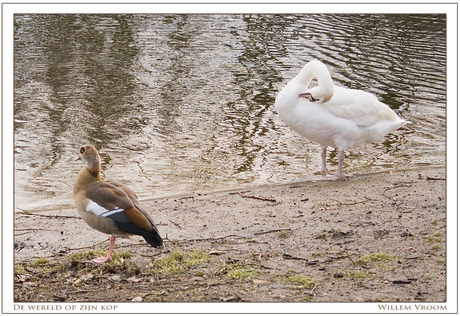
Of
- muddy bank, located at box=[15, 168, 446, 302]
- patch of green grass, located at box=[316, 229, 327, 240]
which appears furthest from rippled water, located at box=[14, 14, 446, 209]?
patch of green grass, located at box=[316, 229, 327, 240]

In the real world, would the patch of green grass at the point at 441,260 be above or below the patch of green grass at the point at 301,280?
above

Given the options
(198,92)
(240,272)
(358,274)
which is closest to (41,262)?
(240,272)

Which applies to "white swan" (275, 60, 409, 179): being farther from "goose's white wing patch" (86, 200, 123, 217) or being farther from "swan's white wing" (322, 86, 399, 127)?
"goose's white wing patch" (86, 200, 123, 217)

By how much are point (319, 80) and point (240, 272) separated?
3806mm

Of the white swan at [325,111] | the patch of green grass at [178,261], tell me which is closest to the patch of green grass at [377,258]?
the patch of green grass at [178,261]

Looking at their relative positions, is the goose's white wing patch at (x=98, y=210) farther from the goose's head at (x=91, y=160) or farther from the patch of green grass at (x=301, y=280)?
the patch of green grass at (x=301, y=280)

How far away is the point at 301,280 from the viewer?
18.3ft

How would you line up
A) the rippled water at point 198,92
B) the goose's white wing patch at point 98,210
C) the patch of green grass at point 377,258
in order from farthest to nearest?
the rippled water at point 198,92 < the goose's white wing patch at point 98,210 < the patch of green grass at point 377,258

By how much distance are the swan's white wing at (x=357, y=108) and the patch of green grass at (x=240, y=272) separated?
→ 3.65 metres

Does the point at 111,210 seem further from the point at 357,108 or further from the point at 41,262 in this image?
the point at 357,108

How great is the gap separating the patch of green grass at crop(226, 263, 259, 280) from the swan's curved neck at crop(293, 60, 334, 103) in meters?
3.55

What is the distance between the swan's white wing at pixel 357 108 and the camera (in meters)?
9.07
